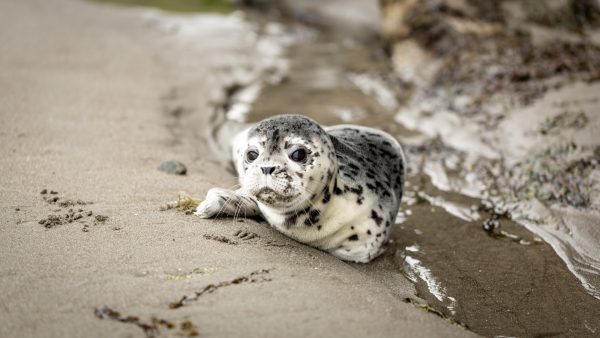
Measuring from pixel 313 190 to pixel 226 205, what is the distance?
629 millimetres

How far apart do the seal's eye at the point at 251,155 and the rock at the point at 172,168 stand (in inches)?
50.7

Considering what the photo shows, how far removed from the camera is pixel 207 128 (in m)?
6.18

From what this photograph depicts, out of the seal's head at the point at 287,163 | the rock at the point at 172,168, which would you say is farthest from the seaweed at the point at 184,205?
the rock at the point at 172,168

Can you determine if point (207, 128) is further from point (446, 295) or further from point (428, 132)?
point (446, 295)

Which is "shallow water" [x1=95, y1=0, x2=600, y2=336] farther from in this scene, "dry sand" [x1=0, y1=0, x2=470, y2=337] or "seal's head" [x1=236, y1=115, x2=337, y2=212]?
"seal's head" [x1=236, y1=115, x2=337, y2=212]

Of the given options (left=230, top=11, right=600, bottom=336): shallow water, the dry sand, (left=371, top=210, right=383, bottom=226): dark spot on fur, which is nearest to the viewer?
the dry sand

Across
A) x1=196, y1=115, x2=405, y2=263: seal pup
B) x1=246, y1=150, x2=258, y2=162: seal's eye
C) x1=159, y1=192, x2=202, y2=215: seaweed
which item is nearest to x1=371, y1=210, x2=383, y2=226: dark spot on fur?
x1=196, y1=115, x2=405, y2=263: seal pup

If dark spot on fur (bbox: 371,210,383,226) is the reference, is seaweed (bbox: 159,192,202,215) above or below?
below

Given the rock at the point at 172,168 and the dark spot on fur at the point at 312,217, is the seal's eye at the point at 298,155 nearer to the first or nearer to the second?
the dark spot on fur at the point at 312,217

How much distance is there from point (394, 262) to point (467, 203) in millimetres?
1255

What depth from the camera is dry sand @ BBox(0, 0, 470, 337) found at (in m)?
2.67

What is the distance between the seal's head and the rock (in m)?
1.21

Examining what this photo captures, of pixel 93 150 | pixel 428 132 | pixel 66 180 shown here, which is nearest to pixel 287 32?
pixel 428 132

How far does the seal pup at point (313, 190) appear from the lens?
11.1ft
